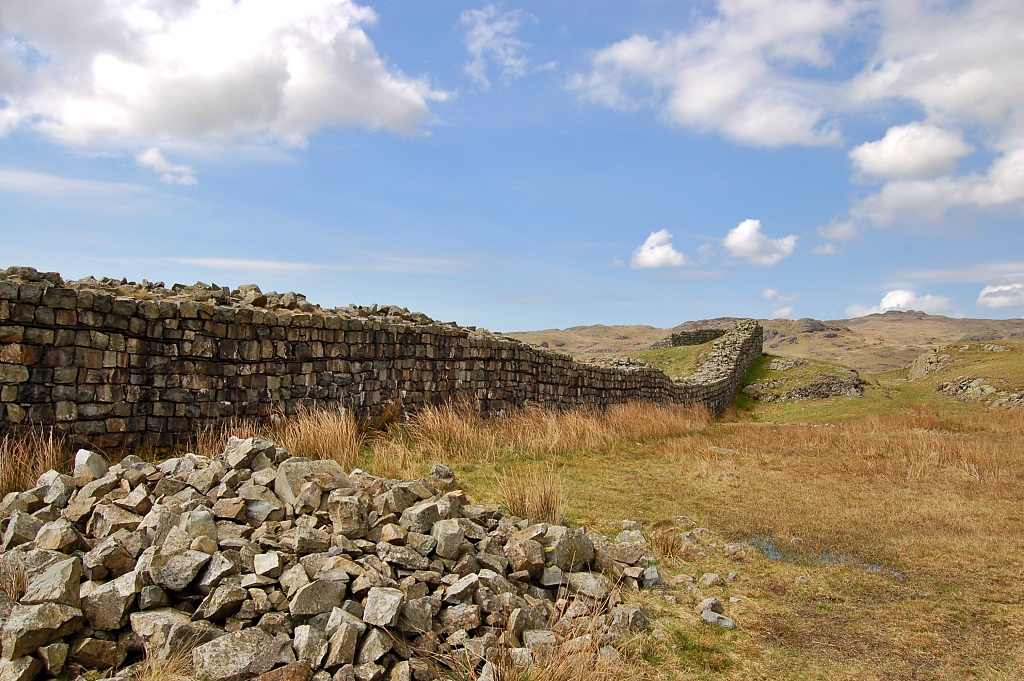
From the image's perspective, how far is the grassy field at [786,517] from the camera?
4223 mm

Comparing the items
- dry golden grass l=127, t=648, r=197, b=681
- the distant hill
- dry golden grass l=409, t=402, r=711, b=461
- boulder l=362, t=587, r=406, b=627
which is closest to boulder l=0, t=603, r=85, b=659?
dry golden grass l=127, t=648, r=197, b=681

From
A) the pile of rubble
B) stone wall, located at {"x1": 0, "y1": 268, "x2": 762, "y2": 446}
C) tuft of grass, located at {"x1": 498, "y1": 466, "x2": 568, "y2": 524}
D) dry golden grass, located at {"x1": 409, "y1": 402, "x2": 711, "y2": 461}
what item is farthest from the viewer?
dry golden grass, located at {"x1": 409, "y1": 402, "x2": 711, "y2": 461}

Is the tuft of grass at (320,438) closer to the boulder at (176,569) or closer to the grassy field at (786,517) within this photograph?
the grassy field at (786,517)

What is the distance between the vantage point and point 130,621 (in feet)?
11.3

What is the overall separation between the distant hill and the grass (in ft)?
77.5

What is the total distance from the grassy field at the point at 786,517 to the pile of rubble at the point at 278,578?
77 centimetres

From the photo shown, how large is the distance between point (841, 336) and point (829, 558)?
8626 centimetres

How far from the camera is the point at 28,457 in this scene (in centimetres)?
657

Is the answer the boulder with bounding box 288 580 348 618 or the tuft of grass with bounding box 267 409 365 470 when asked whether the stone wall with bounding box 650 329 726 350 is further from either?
the boulder with bounding box 288 580 348 618

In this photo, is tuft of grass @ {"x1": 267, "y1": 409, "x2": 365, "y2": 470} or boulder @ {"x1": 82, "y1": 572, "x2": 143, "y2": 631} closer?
boulder @ {"x1": 82, "y1": 572, "x2": 143, "y2": 631}

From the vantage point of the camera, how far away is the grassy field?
4.22m

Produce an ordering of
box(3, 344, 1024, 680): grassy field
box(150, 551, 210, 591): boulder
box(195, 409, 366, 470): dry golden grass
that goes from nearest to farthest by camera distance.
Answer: box(150, 551, 210, 591): boulder < box(3, 344, 1024, 680): grassy field < box(195, 409, 366, 470): dry golden grass

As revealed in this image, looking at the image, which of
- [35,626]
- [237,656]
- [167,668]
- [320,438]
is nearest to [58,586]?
[35,626]

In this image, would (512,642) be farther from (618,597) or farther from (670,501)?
(670,501)
